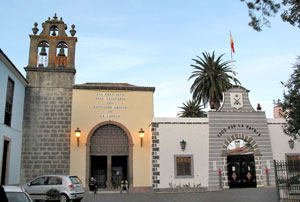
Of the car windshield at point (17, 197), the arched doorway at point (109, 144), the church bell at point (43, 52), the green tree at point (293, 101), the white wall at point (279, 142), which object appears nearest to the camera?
the car windshield at point (17, 197)

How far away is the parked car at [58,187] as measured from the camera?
529 inches

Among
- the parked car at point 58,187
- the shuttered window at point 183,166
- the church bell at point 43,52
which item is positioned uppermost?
the church bell at point 43,52

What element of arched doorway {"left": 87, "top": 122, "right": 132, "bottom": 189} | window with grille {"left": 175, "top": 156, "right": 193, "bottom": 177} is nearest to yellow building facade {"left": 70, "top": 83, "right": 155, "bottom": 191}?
arched doorway {"left": 87, "top": 122, "right": 132, "bottom": 189}

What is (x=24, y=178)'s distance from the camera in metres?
18.7

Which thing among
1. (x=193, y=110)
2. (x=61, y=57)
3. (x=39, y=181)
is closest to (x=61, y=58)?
(x=61, y=57)

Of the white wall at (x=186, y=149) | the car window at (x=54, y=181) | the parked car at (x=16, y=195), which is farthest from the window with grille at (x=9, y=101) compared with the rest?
the parked car at (x=16, y=195)

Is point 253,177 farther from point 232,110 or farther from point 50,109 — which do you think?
point 50,109

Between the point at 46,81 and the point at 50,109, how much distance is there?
1.80 meters

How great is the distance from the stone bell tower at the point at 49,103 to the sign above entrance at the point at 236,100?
406 inches

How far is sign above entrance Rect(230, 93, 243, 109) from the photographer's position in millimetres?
20469

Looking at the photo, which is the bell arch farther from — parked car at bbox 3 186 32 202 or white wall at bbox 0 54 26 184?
parked car at bbox 3 186 32 202

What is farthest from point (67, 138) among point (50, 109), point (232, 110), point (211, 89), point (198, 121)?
point (211, 89)

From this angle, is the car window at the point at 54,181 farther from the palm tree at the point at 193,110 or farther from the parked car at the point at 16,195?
the palm tree at the point at 193,110

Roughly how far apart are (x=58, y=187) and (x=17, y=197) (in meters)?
6.92
